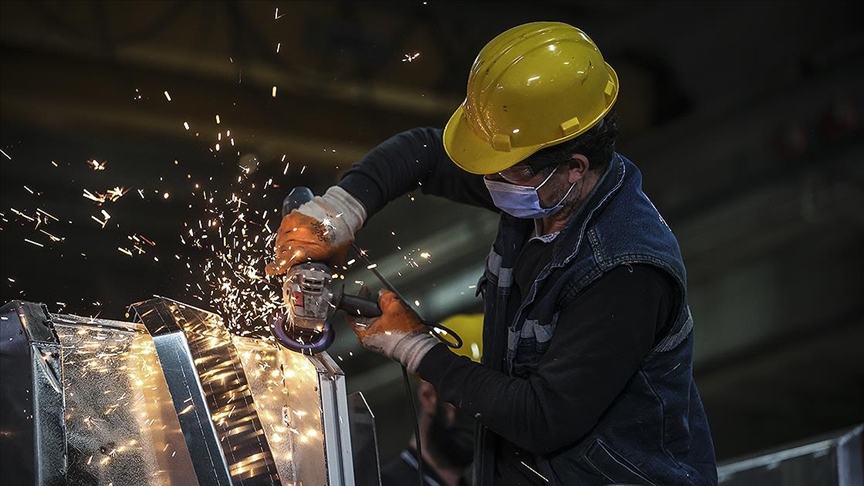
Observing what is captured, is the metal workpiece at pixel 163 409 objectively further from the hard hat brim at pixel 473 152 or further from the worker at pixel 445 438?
the worker at pixel 445 438

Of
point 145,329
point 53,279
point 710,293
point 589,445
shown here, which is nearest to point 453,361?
point 589,445

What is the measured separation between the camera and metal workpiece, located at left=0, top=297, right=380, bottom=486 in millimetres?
1829

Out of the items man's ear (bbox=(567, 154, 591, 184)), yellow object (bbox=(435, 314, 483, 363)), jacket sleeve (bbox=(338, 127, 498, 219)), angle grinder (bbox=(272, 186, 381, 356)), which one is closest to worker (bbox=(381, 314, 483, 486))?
yellow object (bbox=(435, 314, 483, 363))

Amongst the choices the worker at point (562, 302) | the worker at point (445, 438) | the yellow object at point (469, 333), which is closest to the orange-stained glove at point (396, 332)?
the worker at point (562, 302)

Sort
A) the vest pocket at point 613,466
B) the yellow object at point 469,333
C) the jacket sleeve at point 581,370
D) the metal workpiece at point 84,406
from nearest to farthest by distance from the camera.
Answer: the metal workpiece at point 84,406 → the jacket sleeve at point 581,370 → the vest pocket at point 613,466 → the yellow object at point 469,333

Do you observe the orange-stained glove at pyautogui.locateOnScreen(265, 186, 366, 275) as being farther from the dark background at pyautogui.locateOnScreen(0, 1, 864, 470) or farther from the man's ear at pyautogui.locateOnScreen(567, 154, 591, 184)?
the man's ear at pyautogui.locateOnScreen(567, 154, 591, 184)

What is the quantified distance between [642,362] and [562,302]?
0.77 ft

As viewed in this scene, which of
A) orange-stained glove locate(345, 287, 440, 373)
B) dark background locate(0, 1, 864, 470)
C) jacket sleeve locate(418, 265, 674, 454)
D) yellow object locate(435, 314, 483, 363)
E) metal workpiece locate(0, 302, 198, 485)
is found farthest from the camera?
dark background locate(0, 1, 864, 470)

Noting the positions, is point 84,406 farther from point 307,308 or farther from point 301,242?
point 301,242

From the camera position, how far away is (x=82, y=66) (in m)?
4.88

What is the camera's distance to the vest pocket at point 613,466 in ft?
7.74

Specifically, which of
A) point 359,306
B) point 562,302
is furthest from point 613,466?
point 359,306

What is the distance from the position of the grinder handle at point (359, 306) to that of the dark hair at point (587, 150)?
0.54m

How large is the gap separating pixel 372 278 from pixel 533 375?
2843mm
